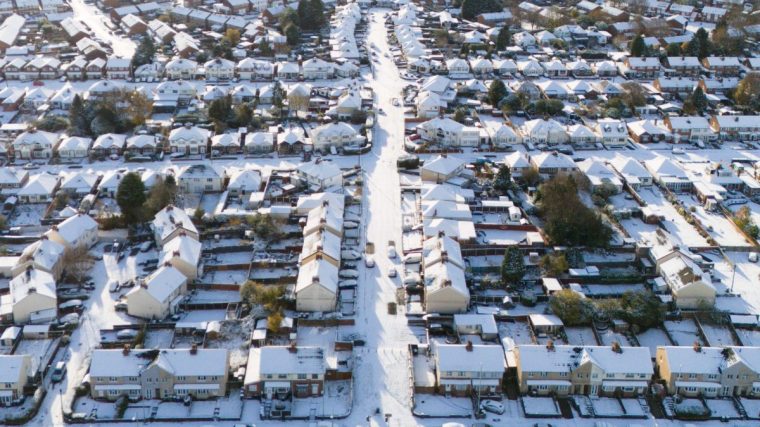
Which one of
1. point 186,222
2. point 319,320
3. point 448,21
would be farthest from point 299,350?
point 448,21

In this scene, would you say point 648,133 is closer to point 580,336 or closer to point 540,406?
point 580,336

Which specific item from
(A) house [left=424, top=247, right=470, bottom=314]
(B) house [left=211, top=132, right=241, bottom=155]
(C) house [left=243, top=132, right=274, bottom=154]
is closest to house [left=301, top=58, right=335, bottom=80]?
(C) house [left=243, top=132, right=274, bottom=154]

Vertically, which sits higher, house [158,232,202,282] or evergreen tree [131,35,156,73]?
evergreen tree [131,35,156,73]

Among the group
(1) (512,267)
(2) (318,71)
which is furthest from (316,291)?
(2) (318,71)

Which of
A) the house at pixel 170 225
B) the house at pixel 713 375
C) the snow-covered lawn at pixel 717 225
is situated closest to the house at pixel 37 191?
the house at pixel 170 225

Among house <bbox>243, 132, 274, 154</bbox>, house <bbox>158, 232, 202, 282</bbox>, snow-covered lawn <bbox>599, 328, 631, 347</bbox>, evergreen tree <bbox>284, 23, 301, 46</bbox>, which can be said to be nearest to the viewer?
snow-covered lawn <bbox>599, 328, 631, 347</bbox>

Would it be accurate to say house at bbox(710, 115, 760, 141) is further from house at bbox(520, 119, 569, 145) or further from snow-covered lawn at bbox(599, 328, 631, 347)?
snow-covered lawn at bbox(599, 328, 631, 347)

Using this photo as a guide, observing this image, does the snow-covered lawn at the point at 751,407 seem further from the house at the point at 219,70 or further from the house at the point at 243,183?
the house at the point at 219,70
